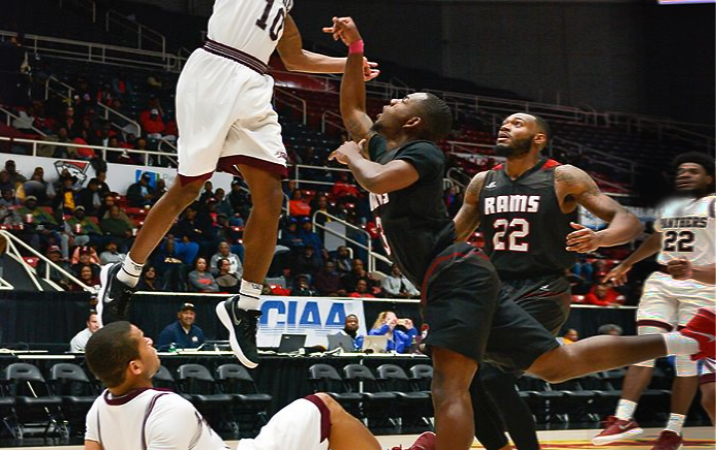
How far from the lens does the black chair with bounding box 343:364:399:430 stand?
12500mm

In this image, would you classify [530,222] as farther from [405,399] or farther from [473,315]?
[405,399]

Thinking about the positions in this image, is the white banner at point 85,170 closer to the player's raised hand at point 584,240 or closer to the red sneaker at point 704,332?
the player's raised hand at point 584,240

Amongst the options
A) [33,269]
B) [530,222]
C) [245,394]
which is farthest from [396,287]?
[530,222]

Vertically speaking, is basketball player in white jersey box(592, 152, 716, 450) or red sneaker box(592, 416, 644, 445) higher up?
basketball player in white jersey box(592, 152, 716, 450)

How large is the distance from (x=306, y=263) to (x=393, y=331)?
2537 mm

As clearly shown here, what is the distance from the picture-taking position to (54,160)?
51.8 ft

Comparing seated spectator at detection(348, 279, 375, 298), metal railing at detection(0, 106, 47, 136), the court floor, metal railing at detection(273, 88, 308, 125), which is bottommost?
the court floor

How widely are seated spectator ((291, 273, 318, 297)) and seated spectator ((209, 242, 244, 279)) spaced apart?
0.92m

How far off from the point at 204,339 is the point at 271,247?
783 cm

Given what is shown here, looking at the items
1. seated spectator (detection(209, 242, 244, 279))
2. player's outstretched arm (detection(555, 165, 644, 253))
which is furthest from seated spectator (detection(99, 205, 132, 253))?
player's outstretched arm (detection(555, 165, 644, 253))

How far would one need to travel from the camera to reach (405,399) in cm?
1260

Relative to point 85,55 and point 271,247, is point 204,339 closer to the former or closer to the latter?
point 271,247

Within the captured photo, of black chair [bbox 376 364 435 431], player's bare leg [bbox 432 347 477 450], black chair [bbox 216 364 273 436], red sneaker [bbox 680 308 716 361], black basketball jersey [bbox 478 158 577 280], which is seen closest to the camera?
player's bare leg [bbox 432 347 477 450]

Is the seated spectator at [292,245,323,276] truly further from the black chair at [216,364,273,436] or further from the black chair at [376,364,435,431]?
the black chair at [216,364,273,436]
